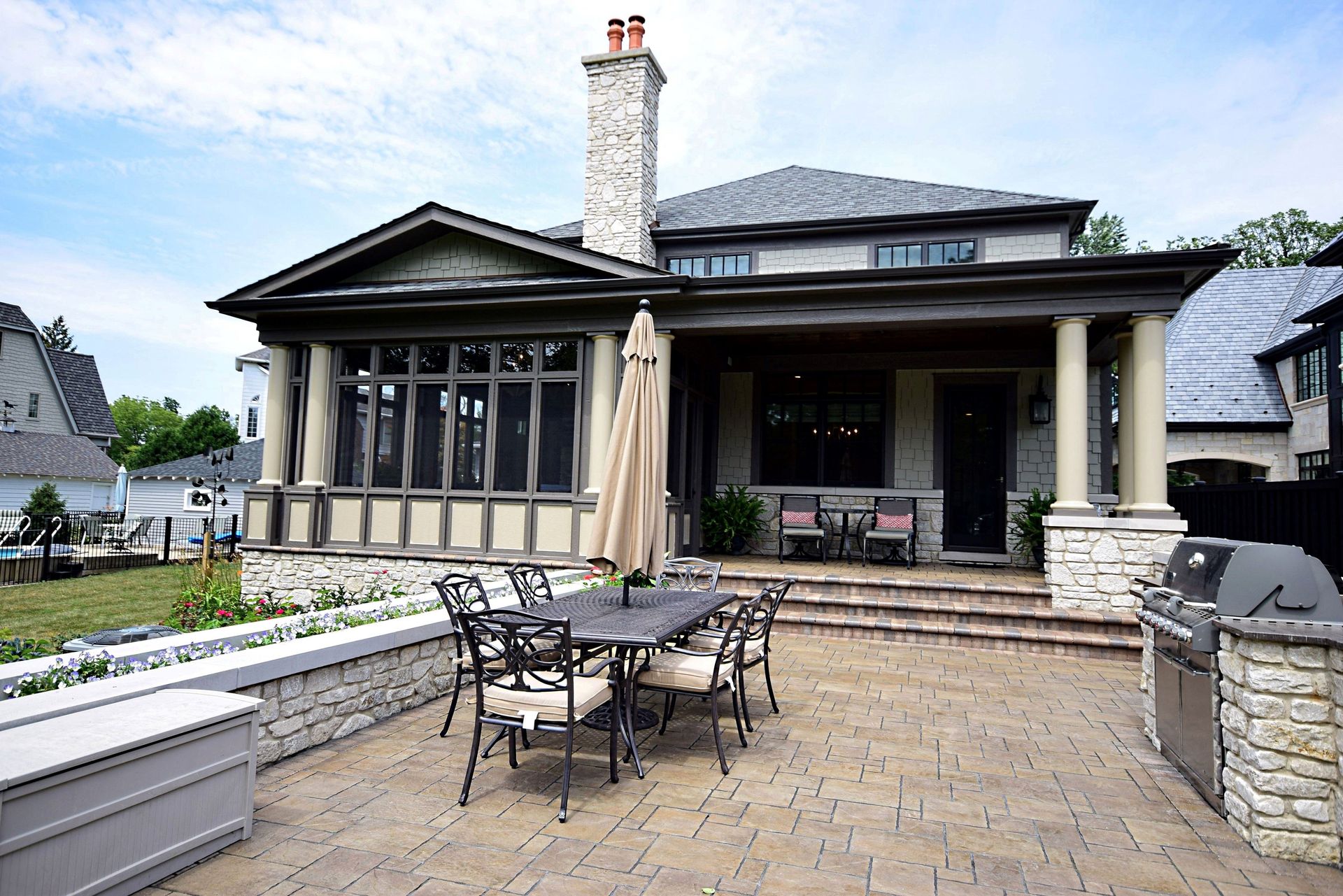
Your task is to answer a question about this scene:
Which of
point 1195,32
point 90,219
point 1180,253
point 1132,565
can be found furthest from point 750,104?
point 90,219

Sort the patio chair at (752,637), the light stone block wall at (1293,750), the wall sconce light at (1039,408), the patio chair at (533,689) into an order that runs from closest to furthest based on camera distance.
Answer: the light stone block wall at (1293,750), the patio chair at (533,689), the patio chair at (752,637), the wall sconce light at (1039,408)

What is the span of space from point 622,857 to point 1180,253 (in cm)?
725

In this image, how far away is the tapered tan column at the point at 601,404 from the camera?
822cm

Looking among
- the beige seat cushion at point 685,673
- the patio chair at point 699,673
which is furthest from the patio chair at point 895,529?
the beige seat cushion at point 685,673

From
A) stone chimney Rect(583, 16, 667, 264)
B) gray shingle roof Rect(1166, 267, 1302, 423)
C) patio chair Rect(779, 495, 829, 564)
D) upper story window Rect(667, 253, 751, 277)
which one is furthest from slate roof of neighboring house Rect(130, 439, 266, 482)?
gray shingle roof Rect(1166, 267, 1302, 423)

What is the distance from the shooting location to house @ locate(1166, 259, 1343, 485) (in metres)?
13.5

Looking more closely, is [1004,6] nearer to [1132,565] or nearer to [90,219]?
[1132,565]

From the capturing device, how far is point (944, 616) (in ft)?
23.1

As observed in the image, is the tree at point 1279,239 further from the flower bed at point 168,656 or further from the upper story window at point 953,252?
the flower bed at point 168,656

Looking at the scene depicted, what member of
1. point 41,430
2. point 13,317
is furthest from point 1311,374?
point 41,430

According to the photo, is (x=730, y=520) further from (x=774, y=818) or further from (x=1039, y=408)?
(x=774, y=818)

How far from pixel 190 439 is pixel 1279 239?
4775 centimetres

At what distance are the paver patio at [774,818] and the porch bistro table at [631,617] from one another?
1.53ft

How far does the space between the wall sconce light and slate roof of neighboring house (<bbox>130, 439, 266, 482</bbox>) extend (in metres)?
23.7
